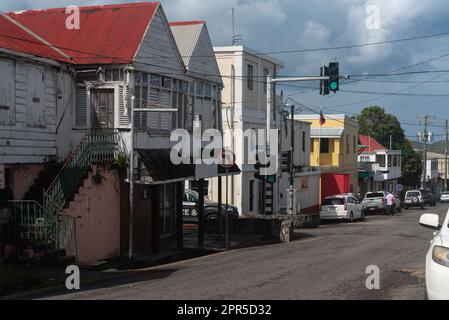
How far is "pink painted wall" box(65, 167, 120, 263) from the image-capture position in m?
17.8

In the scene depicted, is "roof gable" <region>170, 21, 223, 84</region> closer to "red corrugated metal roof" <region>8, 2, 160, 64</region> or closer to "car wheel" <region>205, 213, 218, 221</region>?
"red corrugated metal roof" <region>8, 2, 160, 64</region>

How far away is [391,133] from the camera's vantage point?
90.2 metres

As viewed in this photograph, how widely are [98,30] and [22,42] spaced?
129 inches

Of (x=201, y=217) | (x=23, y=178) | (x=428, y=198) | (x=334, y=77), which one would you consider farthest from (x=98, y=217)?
(x=428, y=198)

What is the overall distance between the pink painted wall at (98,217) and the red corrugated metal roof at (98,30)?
3948 millimetres

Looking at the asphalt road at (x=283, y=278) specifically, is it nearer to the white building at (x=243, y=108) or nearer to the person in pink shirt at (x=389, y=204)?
the white building at (x=243, y=108)

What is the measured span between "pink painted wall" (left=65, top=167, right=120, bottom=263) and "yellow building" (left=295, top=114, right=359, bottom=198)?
1384 inches

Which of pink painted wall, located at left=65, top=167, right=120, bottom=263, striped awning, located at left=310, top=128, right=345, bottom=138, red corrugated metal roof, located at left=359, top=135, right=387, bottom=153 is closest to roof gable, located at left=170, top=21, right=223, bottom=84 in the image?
pink painted wall, located at left=65, top=167, right=120, bottom=263

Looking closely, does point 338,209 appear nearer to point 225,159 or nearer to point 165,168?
point 225,159

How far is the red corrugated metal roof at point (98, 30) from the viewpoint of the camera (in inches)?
811

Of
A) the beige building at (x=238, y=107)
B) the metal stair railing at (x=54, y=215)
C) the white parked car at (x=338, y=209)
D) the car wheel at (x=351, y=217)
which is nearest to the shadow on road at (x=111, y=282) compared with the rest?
the metal stair railing at (x=54, y=215)
